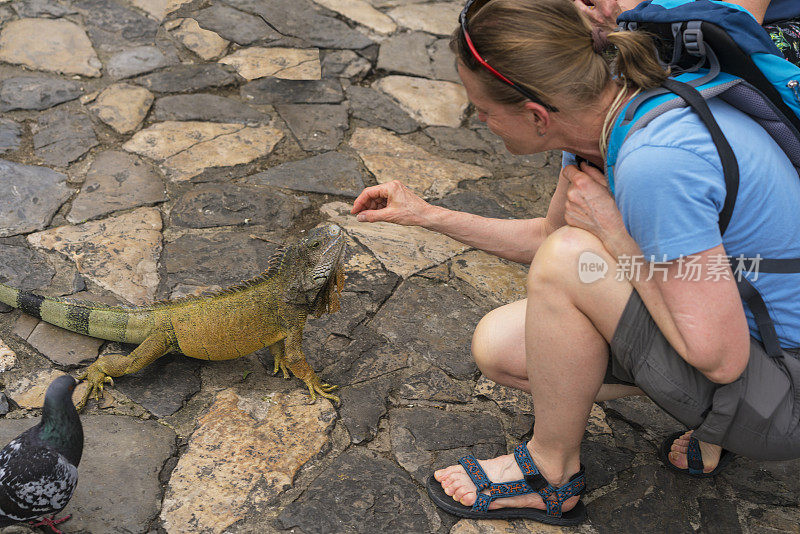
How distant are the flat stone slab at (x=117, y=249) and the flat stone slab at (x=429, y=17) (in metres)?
3.55

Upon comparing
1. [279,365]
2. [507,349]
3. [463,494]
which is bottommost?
[279,365]

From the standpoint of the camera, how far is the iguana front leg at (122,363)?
3.38 m

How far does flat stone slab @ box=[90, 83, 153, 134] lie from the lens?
5.28 meters

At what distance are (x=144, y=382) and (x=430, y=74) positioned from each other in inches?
153

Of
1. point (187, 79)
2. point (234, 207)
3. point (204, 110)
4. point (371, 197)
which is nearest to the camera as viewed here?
point (371, 197)

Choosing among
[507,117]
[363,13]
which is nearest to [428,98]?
[363,13]

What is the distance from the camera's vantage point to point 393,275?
4293 mm

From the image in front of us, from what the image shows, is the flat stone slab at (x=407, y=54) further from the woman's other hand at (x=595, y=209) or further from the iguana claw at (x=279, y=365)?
the woman's other hand at (x=595, y=209)

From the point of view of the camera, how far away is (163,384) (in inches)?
138

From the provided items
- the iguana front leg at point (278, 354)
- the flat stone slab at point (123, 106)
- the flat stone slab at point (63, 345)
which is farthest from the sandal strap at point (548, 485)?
the flat stone slab at point (123, 106)

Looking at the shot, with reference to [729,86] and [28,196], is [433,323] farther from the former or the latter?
[28,196]

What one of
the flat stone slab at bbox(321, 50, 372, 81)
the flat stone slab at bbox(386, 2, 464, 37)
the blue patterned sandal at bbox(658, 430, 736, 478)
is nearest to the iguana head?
the blue patterned sandal at bbox(658, 430, 736, 478)

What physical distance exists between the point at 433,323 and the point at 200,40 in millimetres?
3651

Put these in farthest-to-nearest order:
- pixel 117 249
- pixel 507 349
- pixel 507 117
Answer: pixel 117 249
pixel 507 349
pixel 507 117
